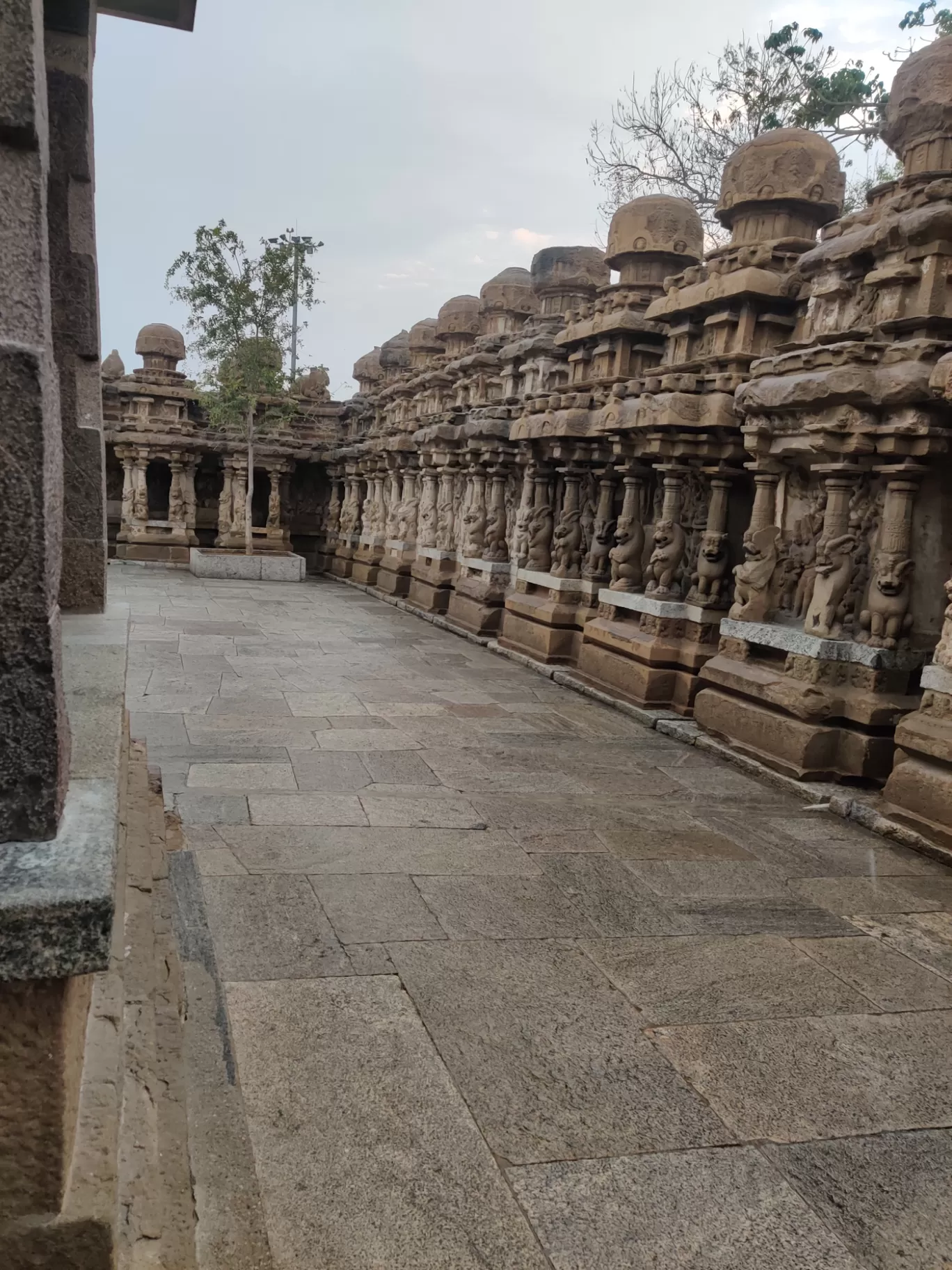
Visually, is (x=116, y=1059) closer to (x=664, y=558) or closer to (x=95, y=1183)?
(x=95, y=1183)

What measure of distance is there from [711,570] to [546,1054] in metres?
5.17

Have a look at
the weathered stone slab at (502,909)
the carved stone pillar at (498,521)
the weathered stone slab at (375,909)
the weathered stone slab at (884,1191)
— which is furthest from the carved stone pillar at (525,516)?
the weathered stone slab at (884,1191)

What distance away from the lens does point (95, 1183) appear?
147 cm

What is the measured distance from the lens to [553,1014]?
115 inches

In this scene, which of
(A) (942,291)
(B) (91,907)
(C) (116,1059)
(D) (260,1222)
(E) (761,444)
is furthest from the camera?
(E) (761,444)

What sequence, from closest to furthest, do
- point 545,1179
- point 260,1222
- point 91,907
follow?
point 91,907
point 260,1222
point 545,1179

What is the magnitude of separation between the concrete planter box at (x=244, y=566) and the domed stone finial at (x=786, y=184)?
11044 millimetres

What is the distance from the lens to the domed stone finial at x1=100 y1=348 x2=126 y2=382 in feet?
65.5

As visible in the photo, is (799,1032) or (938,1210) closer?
(938,1210)

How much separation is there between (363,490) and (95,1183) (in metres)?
17.9

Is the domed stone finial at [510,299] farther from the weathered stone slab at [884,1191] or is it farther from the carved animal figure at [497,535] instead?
the weathered stone slab at [884,1191]

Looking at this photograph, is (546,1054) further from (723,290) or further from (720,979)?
(723,290)

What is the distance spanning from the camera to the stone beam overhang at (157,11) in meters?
3.10

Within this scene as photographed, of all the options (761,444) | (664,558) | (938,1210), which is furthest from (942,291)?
(938,1210)
